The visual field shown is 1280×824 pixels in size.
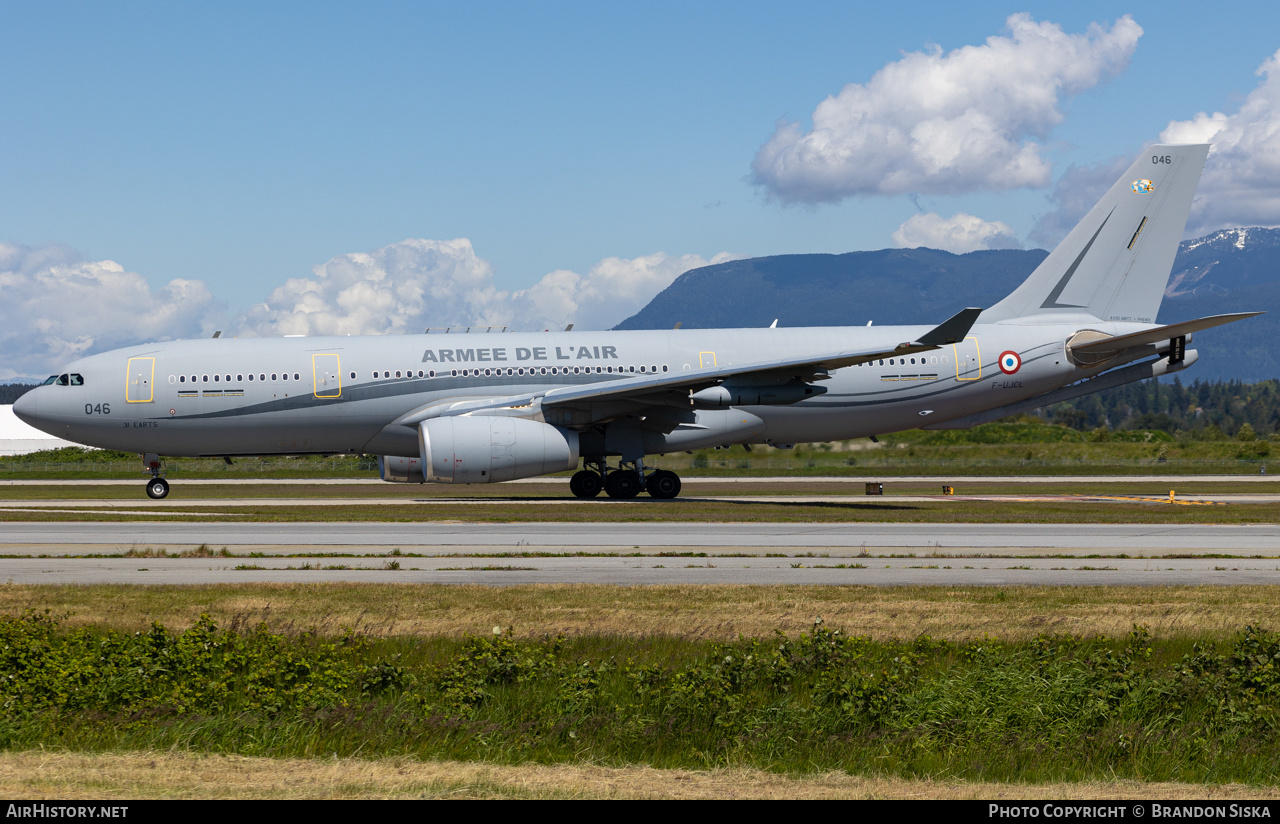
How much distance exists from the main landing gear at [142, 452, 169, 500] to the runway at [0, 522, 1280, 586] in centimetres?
939

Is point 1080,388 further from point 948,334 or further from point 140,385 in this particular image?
point 140,385

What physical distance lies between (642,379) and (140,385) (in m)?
14.2

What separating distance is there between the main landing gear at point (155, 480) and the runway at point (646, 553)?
939 cm

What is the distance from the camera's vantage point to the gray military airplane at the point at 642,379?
104 ft

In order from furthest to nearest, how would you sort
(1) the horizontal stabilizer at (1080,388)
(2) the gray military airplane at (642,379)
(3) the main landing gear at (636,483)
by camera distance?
1. (1) the horizontal stabilizer at (1080,388)
2. (3) the main landing gear at (636,483)
3. (2) the gray military airplane at (642,379)

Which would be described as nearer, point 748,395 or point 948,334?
point 948,334

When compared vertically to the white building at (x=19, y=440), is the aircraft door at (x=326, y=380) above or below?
below

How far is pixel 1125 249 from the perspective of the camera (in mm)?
34656

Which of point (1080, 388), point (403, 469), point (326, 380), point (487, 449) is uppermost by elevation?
point (326, 380)

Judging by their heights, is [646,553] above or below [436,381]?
below

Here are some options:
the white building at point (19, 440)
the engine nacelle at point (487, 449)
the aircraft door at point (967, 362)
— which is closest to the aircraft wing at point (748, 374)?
the engine nacelle at point (487, 449)

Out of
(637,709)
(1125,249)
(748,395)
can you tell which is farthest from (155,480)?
(1125,249)

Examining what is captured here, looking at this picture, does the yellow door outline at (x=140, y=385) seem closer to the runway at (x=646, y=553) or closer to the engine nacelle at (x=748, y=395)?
the runway at (x=646, y=553)
